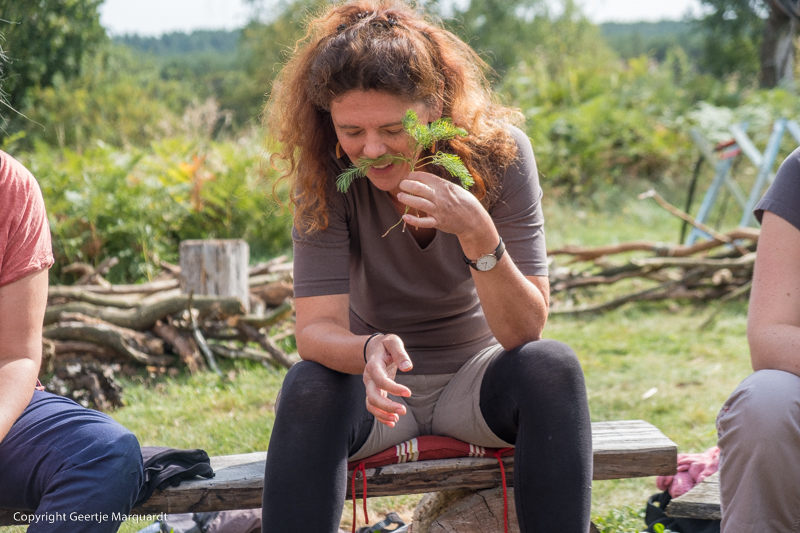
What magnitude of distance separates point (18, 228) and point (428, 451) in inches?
48.7

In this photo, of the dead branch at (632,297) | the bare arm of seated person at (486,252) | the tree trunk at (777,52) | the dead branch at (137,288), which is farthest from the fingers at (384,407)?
the tree trunk at (777,52)

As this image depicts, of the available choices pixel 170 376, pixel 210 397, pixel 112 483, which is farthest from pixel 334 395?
pixel 170 376

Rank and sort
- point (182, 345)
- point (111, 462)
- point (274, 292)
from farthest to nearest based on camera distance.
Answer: point (274, 292), point (182, 345), point (111, 462)

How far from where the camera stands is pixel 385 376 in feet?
5.29

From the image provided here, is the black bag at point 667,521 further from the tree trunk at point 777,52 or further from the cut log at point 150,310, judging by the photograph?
the tree trunk at point 777,52

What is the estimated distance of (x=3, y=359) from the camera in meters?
1.80

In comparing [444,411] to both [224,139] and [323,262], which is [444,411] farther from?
[224,139]

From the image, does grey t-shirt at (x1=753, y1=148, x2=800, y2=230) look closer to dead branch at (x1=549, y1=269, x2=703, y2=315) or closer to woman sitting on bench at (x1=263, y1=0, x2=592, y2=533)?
woman sitting on bench at (x1=263, y1=0, x2=592, y2=533)

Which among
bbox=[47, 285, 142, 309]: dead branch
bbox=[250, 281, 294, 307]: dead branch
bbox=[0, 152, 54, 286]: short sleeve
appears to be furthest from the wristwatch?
bbox=[47, 285, 142, 309]: dead branch

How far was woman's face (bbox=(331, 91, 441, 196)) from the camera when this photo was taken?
182 cm

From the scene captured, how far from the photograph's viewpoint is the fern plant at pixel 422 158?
1776 millimetres

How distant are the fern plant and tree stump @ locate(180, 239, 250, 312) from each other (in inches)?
105

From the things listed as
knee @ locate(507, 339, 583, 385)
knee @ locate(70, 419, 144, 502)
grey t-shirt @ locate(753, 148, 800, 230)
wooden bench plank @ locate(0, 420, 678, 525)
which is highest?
grey t-shirt @ locate(753, 148, 800, 230)

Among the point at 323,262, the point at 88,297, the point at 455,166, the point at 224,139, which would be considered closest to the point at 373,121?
the point at 455,166
